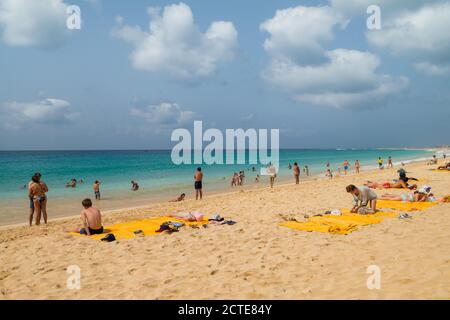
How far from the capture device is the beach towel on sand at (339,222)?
22.7ft

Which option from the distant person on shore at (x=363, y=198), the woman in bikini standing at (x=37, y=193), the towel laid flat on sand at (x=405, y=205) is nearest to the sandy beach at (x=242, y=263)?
the distant person on shore at (x=363, y=198)

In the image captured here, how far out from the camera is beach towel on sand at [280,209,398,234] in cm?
693

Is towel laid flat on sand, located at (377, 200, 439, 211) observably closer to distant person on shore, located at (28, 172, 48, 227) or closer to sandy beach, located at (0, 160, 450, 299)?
sandy beach, located at (0, 160, 450, 299)

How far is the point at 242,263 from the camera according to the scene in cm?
512

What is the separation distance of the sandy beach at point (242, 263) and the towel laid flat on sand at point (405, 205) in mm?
1499

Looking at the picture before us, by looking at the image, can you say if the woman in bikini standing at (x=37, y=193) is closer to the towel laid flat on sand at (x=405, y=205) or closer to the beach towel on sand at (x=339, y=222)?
the beach towel on sand at (x=339, y=222)

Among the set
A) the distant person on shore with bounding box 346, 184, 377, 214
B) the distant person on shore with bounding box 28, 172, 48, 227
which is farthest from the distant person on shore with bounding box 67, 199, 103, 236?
the distant person on shore with bounding box 346, 184, 377, 214

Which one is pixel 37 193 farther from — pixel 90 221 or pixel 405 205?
pixel 405 205

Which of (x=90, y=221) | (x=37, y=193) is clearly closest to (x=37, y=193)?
(x=37, y=193)

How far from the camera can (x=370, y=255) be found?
524 centimetres
